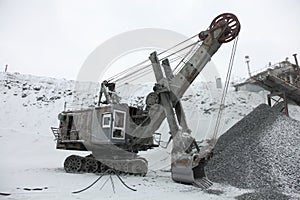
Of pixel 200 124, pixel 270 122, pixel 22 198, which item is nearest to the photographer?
pixel 22 198

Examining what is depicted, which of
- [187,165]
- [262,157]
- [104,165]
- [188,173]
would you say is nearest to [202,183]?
[188,173]

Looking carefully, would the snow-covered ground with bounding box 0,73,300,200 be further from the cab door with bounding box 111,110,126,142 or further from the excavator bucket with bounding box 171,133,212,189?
the cab door with bounding box 111,110,126,142

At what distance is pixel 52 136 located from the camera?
59.2ft

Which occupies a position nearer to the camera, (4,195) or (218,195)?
(4,195)

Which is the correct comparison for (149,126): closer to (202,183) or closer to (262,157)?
(202,183)

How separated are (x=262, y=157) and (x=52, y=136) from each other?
624 inches

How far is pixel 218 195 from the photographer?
5.60 metres

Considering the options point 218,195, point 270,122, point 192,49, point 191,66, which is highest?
point 192,49

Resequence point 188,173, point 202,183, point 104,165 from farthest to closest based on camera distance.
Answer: point 104,165 → point 188,173 → point 202,183

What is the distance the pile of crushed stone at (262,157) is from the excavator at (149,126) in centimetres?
74

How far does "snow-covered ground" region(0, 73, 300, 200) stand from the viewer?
224 inches

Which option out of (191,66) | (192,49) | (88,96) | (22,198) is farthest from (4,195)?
(88,96)

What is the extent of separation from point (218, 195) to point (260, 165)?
2321 mm

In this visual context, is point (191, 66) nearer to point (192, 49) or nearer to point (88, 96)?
point (192, 49)
